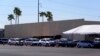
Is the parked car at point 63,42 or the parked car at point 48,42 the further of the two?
the parked car at point 48,42

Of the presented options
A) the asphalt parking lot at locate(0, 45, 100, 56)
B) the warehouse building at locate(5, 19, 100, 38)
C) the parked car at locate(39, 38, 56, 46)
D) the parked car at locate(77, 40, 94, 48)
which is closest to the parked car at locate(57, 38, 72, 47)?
the parked car at locate(39, 38, 56, 46)

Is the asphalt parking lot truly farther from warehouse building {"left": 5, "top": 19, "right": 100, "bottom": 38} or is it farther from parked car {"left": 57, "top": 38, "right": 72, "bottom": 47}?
warehouse building {"left": 5, "top": 19, "right": 100, "bottom": 38}

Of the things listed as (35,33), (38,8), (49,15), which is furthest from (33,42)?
(49,15)

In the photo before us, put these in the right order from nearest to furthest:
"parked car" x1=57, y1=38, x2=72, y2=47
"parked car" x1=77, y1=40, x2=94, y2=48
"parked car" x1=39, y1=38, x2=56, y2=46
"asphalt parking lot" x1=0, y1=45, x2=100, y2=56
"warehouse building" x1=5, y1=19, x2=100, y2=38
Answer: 1. "asphalt parking lot" x1=0, y1=45, x2=100, y2=56
2. "parked car" x1=77, y1=40, x2=94, y2=48
3. "parked car" x1=57, y1=38, x2=72, y2=47
4. "parked car" x1=39, y1=38, x2=56, y2=46
5. "warehouse building" x1=5, y1=19, x2=100, y2=38

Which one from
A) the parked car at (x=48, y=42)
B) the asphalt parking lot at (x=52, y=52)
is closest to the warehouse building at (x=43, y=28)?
the parked car at (x=48, y=42)

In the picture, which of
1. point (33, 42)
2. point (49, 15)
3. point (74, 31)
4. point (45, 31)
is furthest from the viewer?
point (49, 15)

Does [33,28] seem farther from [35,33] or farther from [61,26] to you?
[61,26]

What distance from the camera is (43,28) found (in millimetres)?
80062

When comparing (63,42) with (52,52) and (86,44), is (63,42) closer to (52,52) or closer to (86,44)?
(86,44)

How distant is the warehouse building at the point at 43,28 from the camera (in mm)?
71500

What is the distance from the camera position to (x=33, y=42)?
225 ft

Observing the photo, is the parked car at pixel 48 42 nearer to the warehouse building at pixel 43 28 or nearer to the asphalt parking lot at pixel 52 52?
the warehouse building at pixel 43 28

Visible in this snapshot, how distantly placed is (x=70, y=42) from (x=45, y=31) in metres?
19.3

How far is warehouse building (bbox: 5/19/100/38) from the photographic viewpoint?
71500 mm
